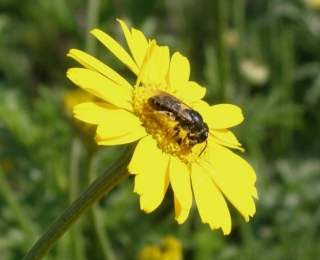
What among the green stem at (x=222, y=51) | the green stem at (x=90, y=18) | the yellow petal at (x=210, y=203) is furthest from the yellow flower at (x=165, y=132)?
the green stem at (x=222, y=51)

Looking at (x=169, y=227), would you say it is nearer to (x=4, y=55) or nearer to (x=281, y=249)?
(x=281, y=249)

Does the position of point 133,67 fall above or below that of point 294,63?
above

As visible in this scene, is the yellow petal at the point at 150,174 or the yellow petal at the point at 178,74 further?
the yellow petal at the point at 178,74

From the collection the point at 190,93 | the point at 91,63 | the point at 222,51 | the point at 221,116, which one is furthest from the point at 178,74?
the point at 222,51

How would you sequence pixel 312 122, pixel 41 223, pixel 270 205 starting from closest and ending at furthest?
1. pixel 41 223
2. pixel 270 205
3. pixel 312 122

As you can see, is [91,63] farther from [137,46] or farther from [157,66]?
[157,66]

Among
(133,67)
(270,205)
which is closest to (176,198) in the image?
(133,67)

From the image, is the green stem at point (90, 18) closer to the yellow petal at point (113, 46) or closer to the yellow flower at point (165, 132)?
the yellow flower at point (165, 132)

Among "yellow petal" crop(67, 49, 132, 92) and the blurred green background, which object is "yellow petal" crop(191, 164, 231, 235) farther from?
the blurred green background
